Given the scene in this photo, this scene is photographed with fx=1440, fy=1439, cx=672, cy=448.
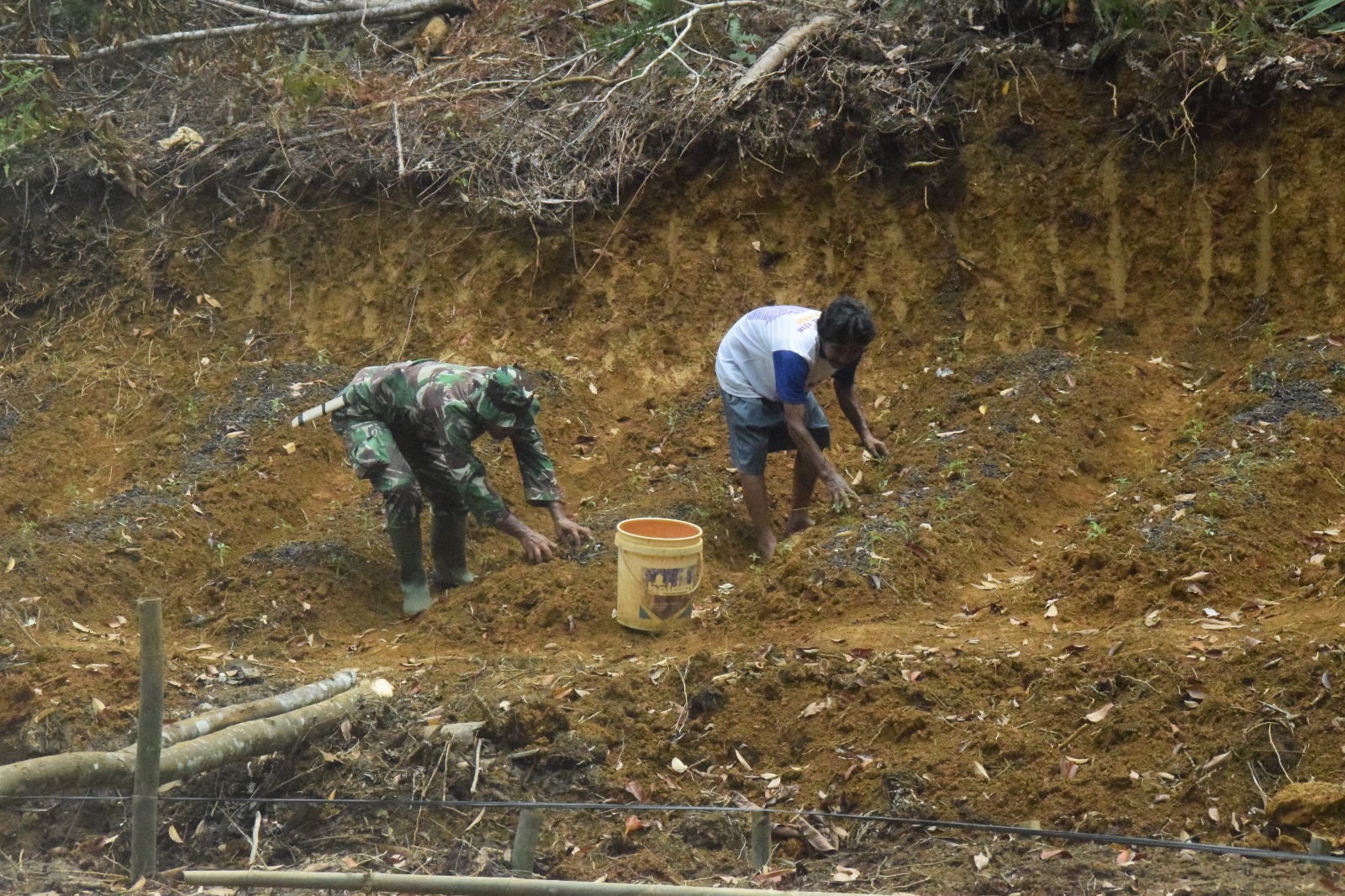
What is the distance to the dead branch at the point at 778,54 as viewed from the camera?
31.1ft

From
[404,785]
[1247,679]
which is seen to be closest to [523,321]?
[404,785]

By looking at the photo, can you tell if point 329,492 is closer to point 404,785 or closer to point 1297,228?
point 404,785

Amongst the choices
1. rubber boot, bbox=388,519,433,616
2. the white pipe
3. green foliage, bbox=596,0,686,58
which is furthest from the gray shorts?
green foliage, bbox=596,0,686,58

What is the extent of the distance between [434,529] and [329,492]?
1.84 meters

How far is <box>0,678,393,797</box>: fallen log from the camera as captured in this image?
14.9 feet

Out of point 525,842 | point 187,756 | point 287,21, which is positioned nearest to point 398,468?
point 187,756

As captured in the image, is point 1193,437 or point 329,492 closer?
point 1193,437

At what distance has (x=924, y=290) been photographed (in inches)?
357

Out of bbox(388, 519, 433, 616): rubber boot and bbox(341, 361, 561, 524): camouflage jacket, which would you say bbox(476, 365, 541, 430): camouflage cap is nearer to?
bbox(341, 361, 561, 524): camouflage jacket

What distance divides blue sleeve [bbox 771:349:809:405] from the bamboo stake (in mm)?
3003

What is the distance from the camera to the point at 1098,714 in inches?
197

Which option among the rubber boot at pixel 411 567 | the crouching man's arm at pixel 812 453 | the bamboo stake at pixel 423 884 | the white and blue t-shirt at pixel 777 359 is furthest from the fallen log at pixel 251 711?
the white and blue t-shirt at pixel 777 359

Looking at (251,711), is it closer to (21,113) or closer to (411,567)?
(411,567)

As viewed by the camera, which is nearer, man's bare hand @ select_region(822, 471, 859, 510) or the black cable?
the black cable
